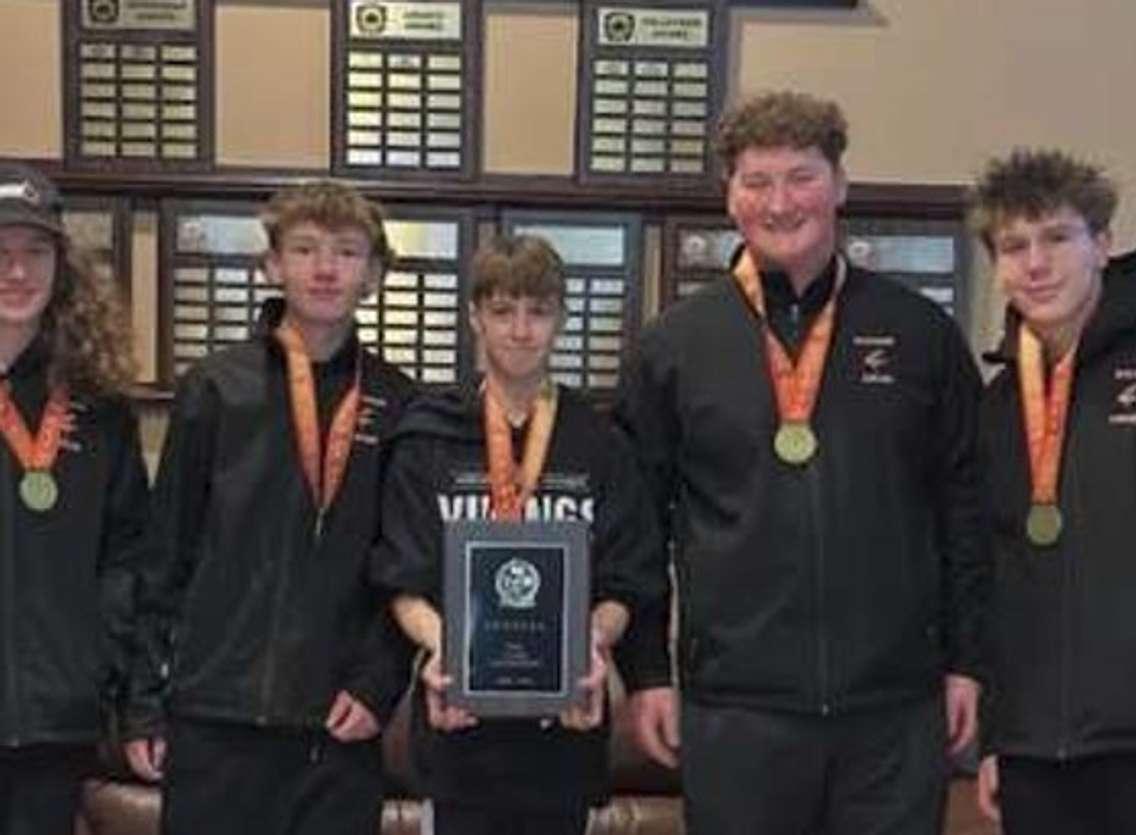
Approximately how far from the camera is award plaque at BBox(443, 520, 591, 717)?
2.49 metres

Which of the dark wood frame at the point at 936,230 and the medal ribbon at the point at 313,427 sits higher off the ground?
the dark wood frame at the point at 936,230

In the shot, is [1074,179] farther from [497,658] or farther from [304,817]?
[304,817]

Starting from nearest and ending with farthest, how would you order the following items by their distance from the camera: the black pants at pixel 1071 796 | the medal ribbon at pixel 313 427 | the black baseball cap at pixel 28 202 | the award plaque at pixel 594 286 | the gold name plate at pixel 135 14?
the black pants at pixel 1071 796
the black baseball cap at pixel 28 202
the medal ribbon at pixel 313 427
the gold name plate at pixel 135 14
the award plaque at pixel 594 286

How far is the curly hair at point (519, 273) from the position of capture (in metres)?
2.56

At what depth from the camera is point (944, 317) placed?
2.63 m

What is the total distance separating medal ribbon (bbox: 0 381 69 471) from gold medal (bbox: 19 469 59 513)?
0.01 m

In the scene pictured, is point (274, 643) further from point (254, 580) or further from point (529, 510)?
point (529, 510)

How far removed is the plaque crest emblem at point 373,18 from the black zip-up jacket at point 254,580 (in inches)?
52.0

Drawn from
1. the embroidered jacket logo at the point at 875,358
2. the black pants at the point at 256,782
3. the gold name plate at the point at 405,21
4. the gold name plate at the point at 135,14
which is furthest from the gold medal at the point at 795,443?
the gold name plate at the point at 135,14

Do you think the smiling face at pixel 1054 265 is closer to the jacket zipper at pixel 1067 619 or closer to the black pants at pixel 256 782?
the jacket zipper at pixel 1067 619

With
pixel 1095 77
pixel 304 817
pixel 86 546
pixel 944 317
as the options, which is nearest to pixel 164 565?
pixel 86 546

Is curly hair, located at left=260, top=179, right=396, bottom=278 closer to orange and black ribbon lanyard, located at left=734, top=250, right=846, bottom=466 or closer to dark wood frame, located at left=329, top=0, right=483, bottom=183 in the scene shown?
orange and black ribbon lanyard, located at left=734, top=250, right=846, bottom=466

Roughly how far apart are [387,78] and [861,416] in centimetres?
165

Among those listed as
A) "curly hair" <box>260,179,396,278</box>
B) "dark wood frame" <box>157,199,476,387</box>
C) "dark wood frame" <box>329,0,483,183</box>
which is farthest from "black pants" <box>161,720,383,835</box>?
"dark wood frame" <box>329,0,483,183</box>
